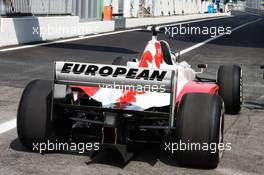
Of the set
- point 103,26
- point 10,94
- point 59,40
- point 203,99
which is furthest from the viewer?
point 103,26

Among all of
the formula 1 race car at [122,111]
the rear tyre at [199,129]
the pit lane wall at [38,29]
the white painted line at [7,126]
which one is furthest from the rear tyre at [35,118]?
the pit lane wall at [38,29]

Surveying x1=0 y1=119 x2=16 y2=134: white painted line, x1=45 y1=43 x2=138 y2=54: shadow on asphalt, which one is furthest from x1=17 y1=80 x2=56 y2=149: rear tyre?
x1=45 y1=43 x2=138 y2=54: shadow on asphalt

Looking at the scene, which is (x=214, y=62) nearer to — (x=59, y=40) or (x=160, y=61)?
(x=59, y=40)

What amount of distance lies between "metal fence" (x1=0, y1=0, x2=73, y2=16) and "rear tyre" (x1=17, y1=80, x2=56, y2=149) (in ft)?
45.3

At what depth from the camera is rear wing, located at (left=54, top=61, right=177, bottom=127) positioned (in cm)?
543

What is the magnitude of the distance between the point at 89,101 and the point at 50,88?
2.51 feet

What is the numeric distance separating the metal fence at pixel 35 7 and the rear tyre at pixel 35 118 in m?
13.8

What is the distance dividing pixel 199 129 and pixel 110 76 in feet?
3.25

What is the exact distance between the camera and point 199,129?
5.34 metres

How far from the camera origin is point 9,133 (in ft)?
22.1

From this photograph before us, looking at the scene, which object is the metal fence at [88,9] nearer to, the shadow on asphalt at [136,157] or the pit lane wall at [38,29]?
the pit lane wall at [38,29]

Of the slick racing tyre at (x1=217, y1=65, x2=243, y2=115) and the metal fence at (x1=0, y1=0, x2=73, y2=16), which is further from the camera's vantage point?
the metal fence at (x1=0, y1=0, x2=73, y2=16)

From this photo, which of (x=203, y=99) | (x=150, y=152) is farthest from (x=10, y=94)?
(x=203, y=99)

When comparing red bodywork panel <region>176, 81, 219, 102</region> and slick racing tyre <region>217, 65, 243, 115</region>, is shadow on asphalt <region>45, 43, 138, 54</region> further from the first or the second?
red bodywork panel <region>176, 81, 219, 102</region>
